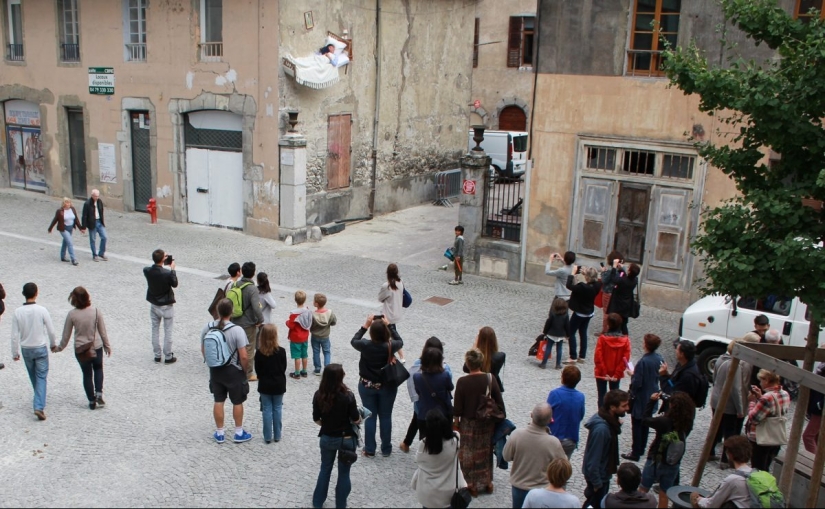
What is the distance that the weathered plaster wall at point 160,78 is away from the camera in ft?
61.9

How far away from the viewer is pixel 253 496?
→ 7625mm

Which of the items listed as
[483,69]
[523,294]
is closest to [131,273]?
[523,294]

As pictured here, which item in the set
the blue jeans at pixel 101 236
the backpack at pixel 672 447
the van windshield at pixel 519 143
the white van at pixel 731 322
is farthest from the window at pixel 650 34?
the van windshield at pixel 519 143

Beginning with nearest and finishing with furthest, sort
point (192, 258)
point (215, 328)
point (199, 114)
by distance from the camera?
1. point (215, 328)
2. point (192, 258)
3. point (199, 114)

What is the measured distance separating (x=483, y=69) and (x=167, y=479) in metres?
28.5

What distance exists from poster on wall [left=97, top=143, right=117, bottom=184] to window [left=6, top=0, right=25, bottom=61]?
4.27 meters

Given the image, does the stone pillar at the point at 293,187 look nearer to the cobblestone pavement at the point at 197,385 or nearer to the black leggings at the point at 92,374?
the cobblestone pavement at the point at 197,385

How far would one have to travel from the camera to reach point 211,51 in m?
19.8

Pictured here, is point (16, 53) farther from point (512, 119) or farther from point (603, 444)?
point (603, 444)

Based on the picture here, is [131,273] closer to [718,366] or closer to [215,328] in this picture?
[215,328]

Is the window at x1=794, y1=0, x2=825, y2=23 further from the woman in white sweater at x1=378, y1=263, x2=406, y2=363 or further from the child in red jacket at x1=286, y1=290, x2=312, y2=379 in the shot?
the child in red jacket at x1=286, y1=290, x2=312, y2=379

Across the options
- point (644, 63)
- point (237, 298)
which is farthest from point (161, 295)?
point (644, 63)

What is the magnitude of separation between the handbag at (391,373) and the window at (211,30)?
1359cm

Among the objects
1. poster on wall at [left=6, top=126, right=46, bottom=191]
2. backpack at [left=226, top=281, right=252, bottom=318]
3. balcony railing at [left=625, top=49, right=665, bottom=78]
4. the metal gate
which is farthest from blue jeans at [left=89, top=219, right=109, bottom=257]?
balcony railing at [left=625, top=49, right=665, bottom=78]
